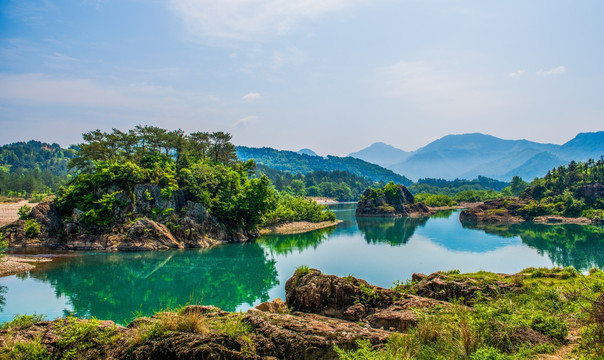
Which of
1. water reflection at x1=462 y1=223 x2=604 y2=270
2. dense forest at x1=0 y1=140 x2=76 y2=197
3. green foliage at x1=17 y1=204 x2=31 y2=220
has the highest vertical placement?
dense forest at x1=0 y1=140 x2=76 y2=197

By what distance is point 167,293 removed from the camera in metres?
23.5

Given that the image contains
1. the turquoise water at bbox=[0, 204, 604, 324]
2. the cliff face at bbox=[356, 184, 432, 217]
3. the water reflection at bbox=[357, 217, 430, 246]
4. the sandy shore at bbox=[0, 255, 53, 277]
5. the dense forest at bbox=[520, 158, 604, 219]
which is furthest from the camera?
the cliff face at bbox=[356, 184, 432, 217]

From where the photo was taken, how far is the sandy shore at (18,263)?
1056 inches

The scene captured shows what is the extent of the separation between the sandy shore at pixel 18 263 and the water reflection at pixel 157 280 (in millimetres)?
1786

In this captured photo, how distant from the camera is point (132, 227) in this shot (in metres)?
37.5

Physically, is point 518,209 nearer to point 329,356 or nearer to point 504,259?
point 504,259

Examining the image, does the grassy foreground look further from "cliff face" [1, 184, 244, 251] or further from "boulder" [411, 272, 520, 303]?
"cliff face" [1, 184, 244, 251]

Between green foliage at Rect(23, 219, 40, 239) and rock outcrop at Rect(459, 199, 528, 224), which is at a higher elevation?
green foliage at Rect(23, 219, 40, 239)

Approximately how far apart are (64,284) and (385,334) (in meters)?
25.2

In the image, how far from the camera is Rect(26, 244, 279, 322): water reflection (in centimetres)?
2117

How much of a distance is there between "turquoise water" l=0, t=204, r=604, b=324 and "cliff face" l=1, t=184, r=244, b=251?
7.56 feet


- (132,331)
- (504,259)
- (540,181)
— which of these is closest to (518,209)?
(540,181)

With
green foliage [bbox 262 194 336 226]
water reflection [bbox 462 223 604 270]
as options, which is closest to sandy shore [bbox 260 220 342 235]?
green foliage [bbox 262 194 336 226]

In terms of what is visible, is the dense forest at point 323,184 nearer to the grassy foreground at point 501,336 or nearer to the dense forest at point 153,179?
the dense forest at point 153,179
